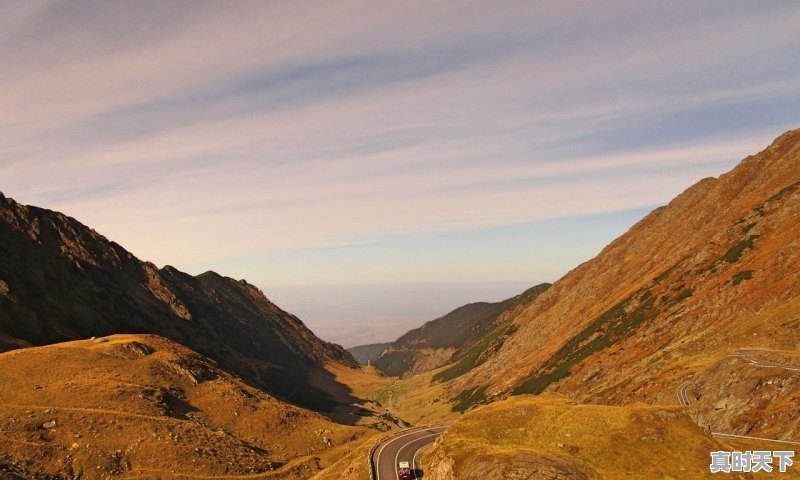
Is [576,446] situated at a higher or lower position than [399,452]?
higher

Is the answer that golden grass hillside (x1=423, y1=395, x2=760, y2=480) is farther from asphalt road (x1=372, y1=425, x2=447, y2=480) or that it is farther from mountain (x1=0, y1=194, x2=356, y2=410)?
mountain (x1=0, y1=194, x2=356, y2=410)

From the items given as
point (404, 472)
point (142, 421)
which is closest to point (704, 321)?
point (404, 472)

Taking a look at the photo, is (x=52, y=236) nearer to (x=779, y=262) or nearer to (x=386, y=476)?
(x=386, y=476)

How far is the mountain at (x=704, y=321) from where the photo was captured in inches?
2552

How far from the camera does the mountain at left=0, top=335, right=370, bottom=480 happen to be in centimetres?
6656

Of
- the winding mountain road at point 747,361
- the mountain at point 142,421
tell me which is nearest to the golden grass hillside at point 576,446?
the winding mountain road at point 747,361

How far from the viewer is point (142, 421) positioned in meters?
76.2

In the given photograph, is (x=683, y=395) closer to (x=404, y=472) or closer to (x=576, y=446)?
(x=576, y=446)

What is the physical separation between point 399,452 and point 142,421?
4552 cm

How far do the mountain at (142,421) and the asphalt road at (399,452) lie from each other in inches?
853

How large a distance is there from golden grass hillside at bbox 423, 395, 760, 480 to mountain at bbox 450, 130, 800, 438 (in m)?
16.5

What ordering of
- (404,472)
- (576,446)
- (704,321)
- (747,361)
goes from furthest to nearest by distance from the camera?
(704,321)
(747,361)
(404,472)
(576,446)

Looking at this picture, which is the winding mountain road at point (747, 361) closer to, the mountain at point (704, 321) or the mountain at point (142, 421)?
the mountain at point (704, 321)

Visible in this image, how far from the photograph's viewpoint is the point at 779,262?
99750 millimetres
